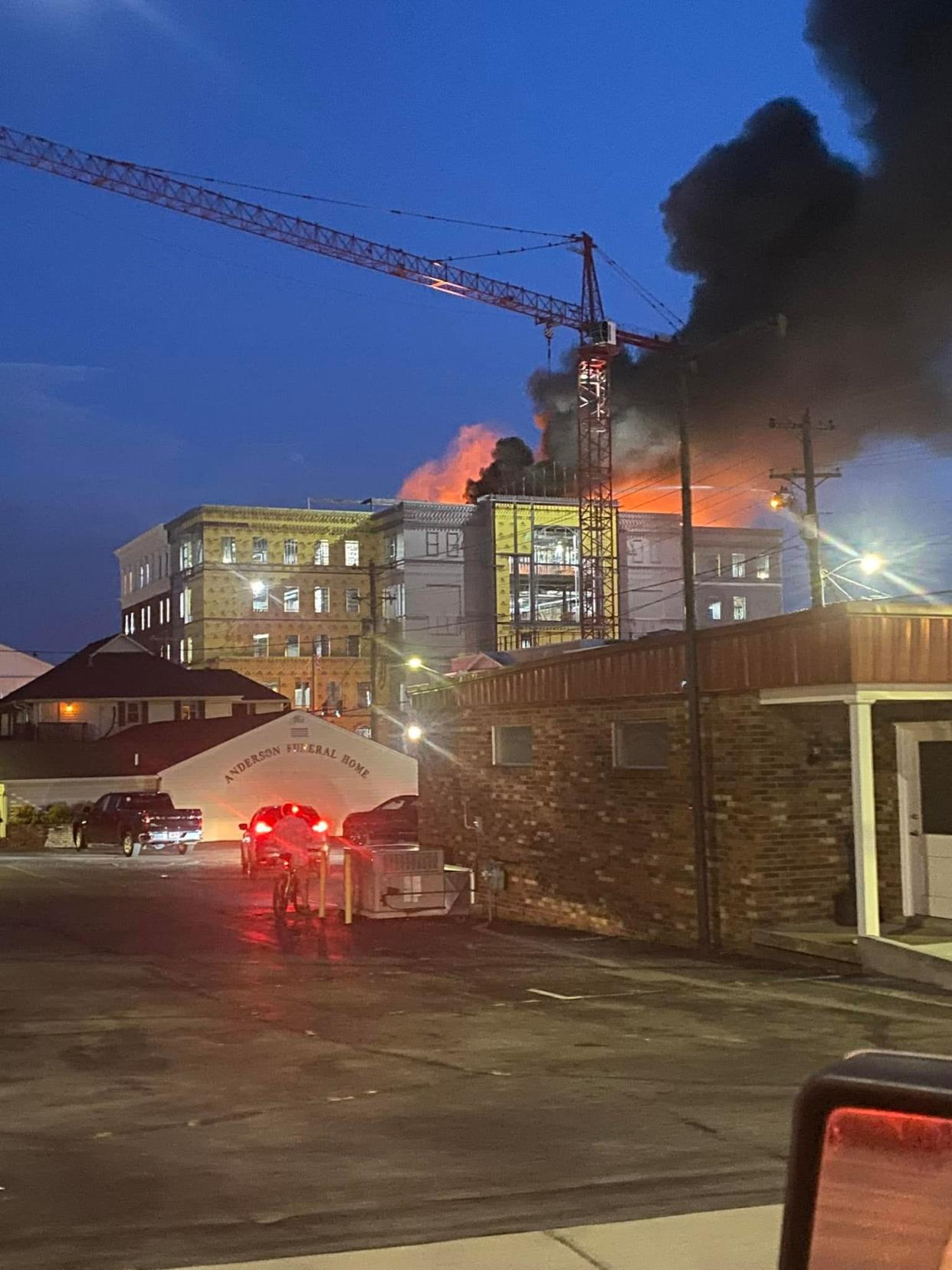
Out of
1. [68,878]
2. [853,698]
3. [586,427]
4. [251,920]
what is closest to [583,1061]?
[853,698]

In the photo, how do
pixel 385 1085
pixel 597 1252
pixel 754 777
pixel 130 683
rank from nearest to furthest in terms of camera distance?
pixel 597 1252, pixel 385 1085, pixel 754 777, pixel 130 683

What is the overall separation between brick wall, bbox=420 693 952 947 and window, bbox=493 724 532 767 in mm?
158

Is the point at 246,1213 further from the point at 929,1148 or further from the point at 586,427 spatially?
the point at 586,427

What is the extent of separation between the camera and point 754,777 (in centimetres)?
1692

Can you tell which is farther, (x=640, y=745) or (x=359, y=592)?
(x=359, y=592)

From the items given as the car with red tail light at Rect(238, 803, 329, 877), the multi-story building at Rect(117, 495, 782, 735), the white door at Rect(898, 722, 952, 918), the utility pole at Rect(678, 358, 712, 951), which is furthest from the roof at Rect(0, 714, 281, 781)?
the white door at Rect(898, 722, 952, 918)

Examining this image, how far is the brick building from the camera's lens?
15.6 meters

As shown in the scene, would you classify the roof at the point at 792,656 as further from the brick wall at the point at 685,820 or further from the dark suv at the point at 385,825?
the dark suv at the point at 385,825

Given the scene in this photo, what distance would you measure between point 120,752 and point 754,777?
44.6 m

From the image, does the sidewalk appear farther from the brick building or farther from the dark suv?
the dark suv

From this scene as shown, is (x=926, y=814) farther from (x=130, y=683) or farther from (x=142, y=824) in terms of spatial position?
(x=130, y=683)

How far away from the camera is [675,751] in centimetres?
1820

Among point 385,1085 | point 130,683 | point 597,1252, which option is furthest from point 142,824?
point 597,1252

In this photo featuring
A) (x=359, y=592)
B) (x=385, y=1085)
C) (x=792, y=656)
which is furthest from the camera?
(x=359, y=592)
